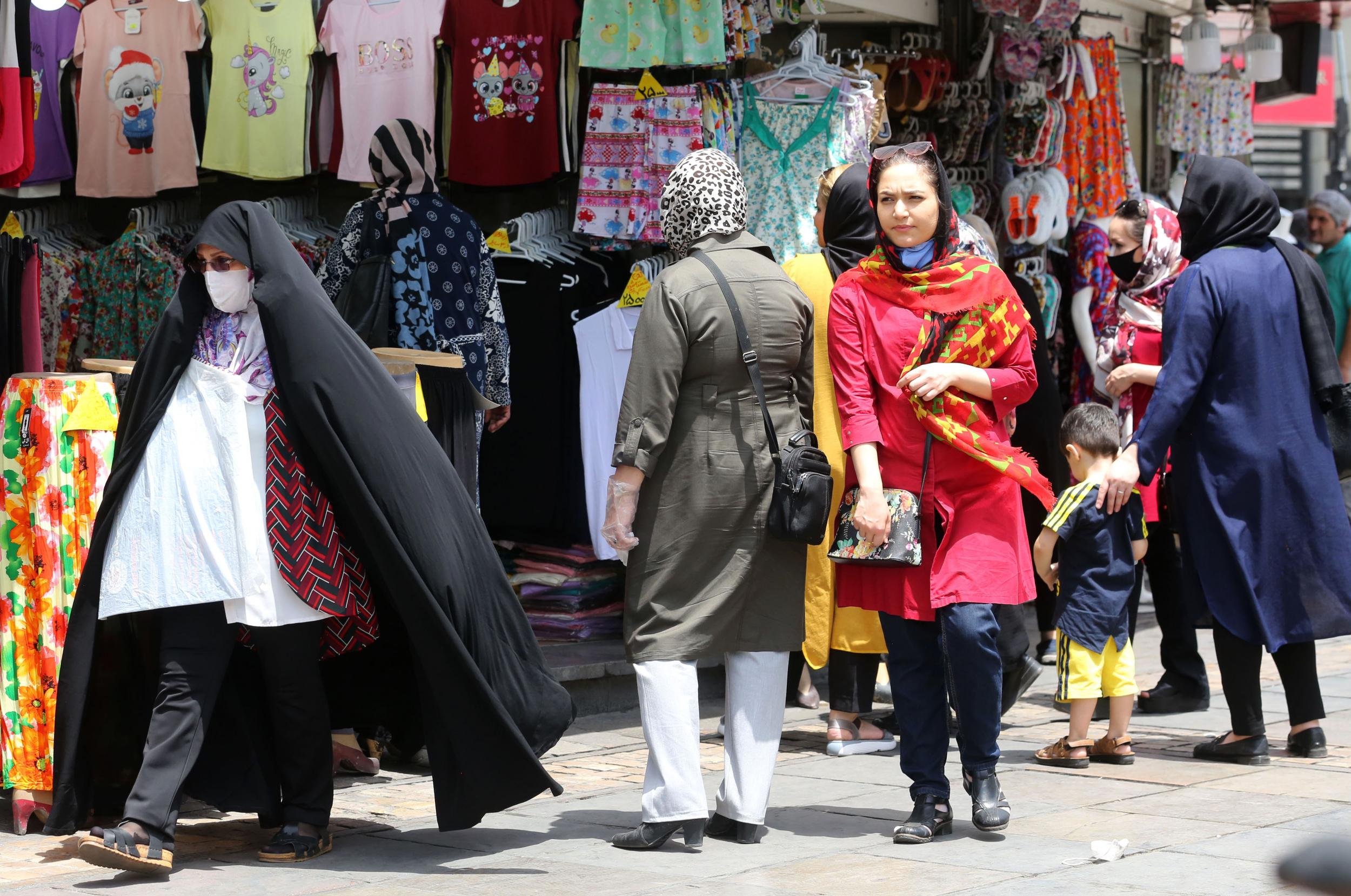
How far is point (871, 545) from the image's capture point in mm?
4457

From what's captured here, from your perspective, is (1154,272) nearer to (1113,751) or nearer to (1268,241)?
(1268,241)

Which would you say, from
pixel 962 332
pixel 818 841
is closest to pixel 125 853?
pixel 818 841

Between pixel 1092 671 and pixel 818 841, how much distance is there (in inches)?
59.2

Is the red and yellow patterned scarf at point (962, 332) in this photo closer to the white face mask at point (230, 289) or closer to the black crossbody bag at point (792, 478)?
the black crossbody bag at point (792, 478)

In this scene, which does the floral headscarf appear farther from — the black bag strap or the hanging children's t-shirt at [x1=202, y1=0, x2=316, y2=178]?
the hanging children's t-shirt at [x1=202, y1=0, x2=316, y2=178]

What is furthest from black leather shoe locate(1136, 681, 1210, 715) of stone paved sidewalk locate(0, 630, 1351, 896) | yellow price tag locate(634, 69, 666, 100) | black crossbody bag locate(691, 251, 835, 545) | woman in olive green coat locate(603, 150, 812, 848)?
yellow price tag locate(634, 69, 666, 100)

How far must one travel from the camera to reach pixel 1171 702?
22.1 ft

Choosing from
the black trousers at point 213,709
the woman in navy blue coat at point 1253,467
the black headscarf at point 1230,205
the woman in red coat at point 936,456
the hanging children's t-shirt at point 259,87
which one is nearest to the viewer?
the black trousers at point 213,709

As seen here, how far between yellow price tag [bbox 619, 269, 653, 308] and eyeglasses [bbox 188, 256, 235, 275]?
301cm

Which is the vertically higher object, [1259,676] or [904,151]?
[904,151]

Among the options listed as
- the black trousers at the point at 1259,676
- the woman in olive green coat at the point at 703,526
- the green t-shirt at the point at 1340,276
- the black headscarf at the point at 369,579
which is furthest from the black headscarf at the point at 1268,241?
the green t-shirt at the point at 1340,276

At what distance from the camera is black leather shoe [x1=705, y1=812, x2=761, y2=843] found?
15.1 ft

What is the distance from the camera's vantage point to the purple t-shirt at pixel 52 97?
7590 mm

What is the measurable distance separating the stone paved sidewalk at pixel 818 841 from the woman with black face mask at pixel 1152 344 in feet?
2.49
